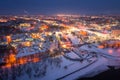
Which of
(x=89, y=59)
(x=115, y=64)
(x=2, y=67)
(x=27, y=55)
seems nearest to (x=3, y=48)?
(x=27, y=55)

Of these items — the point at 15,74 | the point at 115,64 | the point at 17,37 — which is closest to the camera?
the point at 15,74

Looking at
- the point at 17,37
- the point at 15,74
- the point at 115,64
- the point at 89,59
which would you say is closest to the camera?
the point at 15,74

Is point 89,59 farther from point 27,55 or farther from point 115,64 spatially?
point 27,55

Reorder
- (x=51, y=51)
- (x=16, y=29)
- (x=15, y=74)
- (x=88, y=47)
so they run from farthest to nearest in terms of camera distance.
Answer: (x=16, y=29) → (x=88, y=47) → (x=51, y=51) → (x=15, y=74)

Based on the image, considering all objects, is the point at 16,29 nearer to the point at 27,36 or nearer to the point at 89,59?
the point at 27,36

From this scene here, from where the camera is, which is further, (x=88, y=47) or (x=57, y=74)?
(x=88, y=47)

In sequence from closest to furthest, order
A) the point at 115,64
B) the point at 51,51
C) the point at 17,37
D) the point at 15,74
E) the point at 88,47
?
the point at 15,74, the point at 115,64, the point at 51,51, the point at 88,47, the point at 17,37

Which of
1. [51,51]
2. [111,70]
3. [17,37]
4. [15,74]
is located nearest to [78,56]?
[51,51]

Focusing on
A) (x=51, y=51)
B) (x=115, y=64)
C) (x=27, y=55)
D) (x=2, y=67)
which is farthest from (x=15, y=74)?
(x=115, y=64)

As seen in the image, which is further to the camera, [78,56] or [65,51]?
[65,51]
